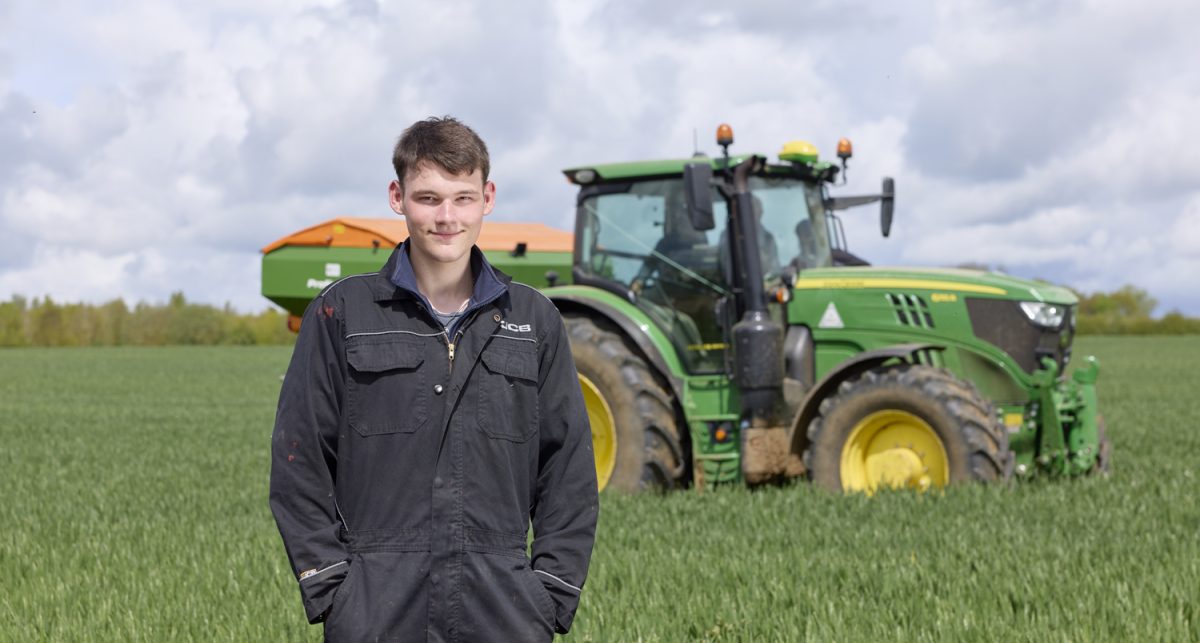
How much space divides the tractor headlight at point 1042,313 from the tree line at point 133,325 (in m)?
58.1

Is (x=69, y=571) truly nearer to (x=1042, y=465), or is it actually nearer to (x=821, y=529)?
(x=821, y=529)

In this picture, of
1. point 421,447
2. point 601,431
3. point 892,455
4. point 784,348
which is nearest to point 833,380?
point 784,348

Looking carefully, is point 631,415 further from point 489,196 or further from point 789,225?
point 489,196

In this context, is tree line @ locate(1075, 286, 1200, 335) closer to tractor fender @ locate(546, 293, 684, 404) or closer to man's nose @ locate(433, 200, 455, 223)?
tractor fender @ locate(546, 293, 684, 404)

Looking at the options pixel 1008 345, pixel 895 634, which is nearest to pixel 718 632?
pixel 895 634

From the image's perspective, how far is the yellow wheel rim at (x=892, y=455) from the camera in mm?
8312

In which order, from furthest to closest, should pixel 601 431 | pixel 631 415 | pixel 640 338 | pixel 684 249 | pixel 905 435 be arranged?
pixel 601 431 → pixel 684 249 → pixel 640 338 → pixel 631 415 → pixel 905 435

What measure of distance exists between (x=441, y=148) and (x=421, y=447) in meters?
0.67

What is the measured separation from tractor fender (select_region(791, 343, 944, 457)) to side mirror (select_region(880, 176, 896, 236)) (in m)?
1.38

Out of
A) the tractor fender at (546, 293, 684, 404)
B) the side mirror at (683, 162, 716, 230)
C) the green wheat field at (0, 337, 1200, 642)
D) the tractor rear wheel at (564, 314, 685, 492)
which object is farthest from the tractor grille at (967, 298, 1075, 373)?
the side mirror at (683, 162, 716, 230)

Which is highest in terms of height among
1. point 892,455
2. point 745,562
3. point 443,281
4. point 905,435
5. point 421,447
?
point 443,281

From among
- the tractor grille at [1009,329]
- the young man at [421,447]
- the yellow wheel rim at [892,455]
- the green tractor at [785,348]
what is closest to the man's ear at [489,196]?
the young man at [421,447]

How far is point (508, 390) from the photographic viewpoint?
2922mm

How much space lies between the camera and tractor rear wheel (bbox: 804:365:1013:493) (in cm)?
804
